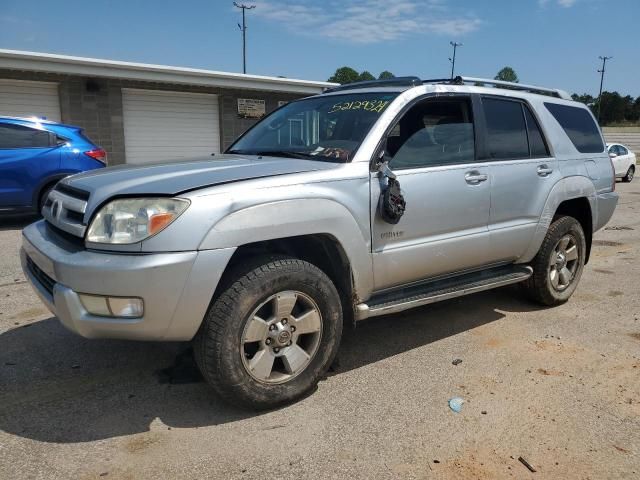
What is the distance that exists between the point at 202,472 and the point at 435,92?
9.32 feet

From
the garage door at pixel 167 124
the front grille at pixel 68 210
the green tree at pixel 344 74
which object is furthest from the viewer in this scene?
the green tree at pixel 344 74

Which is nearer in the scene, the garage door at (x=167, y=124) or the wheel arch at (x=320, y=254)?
the wheel arch at (x=320, y=254)

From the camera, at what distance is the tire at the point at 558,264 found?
4.68 metres

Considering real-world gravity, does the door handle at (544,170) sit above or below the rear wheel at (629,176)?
above

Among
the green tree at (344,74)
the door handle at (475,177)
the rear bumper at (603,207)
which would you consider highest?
the green tree at (344,74)

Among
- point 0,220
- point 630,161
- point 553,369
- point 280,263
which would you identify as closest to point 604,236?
point 553,369

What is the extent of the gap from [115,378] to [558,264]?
3769 millimetres

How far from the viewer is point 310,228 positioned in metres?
3.00

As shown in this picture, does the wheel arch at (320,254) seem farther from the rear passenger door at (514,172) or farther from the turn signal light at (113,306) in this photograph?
the rear passenger door at (514,172)

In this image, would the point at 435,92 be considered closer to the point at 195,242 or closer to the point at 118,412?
the point at 195,242

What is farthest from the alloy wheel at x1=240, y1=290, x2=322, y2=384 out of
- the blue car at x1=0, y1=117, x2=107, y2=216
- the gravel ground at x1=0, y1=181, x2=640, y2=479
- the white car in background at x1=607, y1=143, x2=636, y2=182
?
the white car in background at x1=607, y1=143, x2=636, y2=182

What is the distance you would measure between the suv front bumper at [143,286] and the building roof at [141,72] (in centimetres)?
1181

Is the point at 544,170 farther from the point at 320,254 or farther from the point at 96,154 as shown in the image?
the point at 96,154

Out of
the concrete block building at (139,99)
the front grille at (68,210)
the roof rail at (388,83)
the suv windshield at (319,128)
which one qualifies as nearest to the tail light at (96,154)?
the concrete block building at (139,99)
